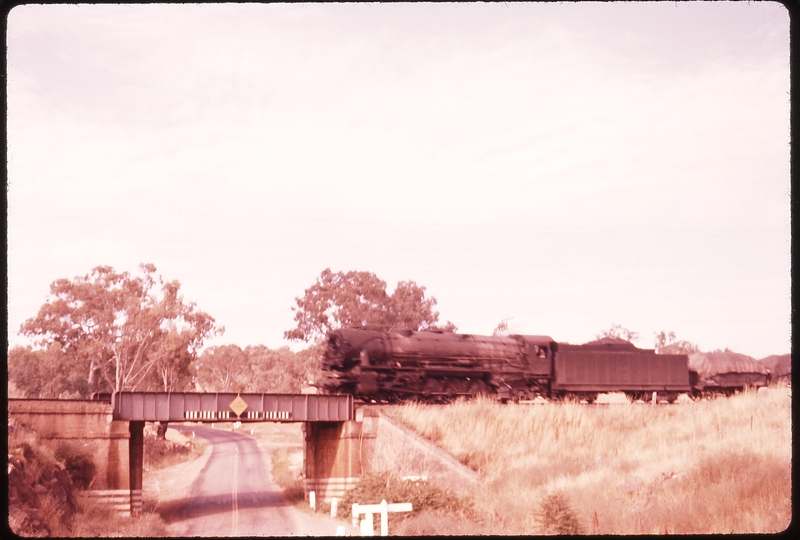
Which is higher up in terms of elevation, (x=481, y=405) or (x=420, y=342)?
(x=420, y=342)

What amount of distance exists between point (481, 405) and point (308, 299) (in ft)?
152

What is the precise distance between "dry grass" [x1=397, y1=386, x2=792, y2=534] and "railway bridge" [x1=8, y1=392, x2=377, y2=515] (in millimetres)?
3752

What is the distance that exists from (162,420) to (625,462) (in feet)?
67.2

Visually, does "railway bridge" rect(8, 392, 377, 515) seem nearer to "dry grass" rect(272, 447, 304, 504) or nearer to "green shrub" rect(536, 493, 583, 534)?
"dry grass" rect(272, 447, 304, 504)

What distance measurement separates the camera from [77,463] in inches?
1227

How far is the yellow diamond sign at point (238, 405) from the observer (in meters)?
35.1

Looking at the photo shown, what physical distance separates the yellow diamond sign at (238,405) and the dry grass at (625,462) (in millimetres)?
7624

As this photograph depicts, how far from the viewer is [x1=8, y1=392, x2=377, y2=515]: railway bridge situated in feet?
104

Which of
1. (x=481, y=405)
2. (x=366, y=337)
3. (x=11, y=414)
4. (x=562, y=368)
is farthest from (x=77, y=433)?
(x=562, y=368)

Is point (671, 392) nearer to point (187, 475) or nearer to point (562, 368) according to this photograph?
point (562, 368)

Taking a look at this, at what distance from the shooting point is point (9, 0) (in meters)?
11.1

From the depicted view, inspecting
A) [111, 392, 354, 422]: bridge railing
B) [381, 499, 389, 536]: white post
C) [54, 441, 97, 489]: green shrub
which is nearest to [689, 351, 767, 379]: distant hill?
[111, 392, 354, 422]: bridge railing

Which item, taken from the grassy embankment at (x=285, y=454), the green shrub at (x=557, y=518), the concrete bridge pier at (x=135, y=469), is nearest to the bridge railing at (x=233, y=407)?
the concrete bridge pier at (x=135, y=469)

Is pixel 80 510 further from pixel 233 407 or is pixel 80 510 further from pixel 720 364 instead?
pixel 720 364
